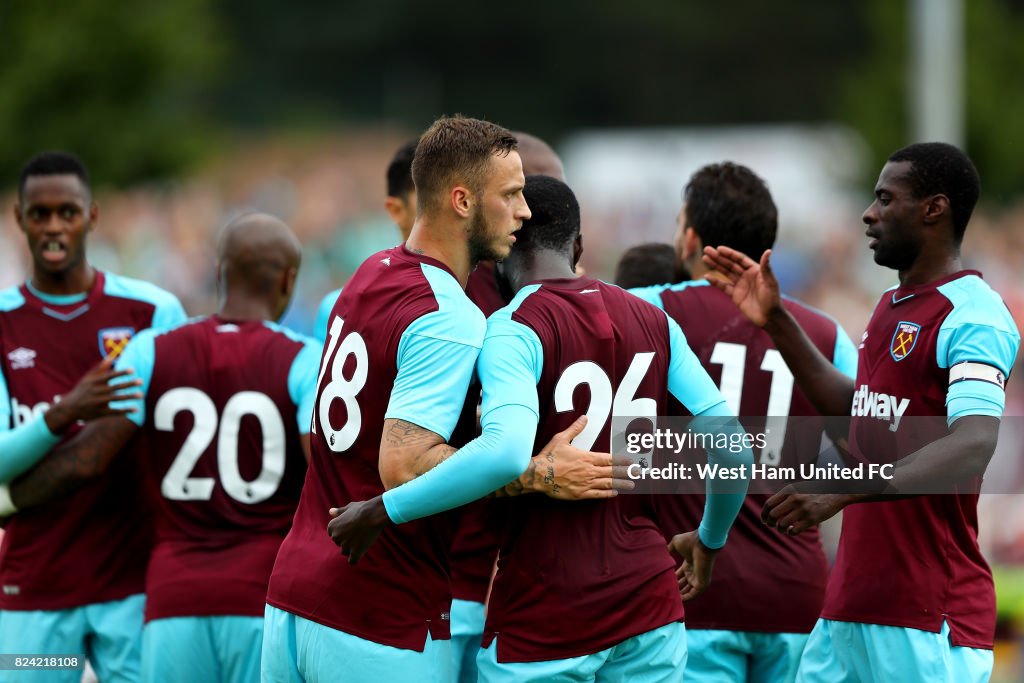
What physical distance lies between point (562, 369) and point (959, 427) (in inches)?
55.7

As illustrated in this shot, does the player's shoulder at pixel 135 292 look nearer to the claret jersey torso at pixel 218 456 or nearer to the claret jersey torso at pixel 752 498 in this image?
the claret jersey torso at pixel 218 456

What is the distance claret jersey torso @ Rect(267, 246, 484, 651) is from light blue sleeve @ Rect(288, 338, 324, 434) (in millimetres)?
1021

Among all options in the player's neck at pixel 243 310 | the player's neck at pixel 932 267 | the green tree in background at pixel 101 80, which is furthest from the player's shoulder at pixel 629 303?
the green tree in background at pixel 101 80

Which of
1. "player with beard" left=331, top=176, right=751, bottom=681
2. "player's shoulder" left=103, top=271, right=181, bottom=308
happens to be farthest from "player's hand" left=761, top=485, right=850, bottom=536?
"player's shoulder" left=103, top=271, right=181, bottom=308

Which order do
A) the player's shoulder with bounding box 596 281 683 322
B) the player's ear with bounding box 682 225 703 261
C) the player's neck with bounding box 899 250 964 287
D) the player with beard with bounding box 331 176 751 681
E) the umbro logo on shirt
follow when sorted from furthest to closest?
1. the umbro logo on shirt
2. the player's ear with bounding box 682 225 703 261
3. the player's neck with bounding box 899 250 964 287
4. the player's shoulder with bounding box 596 281 683 322
5. the player with beard with bounding box 331 176 751 681

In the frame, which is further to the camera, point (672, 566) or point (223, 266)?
point (223, 266)

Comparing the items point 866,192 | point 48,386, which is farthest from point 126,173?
point 48,386

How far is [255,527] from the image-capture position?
5.97 m

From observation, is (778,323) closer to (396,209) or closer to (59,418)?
(396,209)

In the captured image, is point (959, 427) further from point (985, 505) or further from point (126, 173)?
point (126, 173)

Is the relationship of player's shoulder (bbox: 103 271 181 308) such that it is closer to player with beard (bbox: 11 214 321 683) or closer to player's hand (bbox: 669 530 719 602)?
player with beard (bbox: 11 214 321 683)

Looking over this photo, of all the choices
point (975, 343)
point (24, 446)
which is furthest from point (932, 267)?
point (24, 446)

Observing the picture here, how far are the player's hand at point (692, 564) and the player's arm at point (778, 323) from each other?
82 cm

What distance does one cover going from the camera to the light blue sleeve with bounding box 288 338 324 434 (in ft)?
19.3
